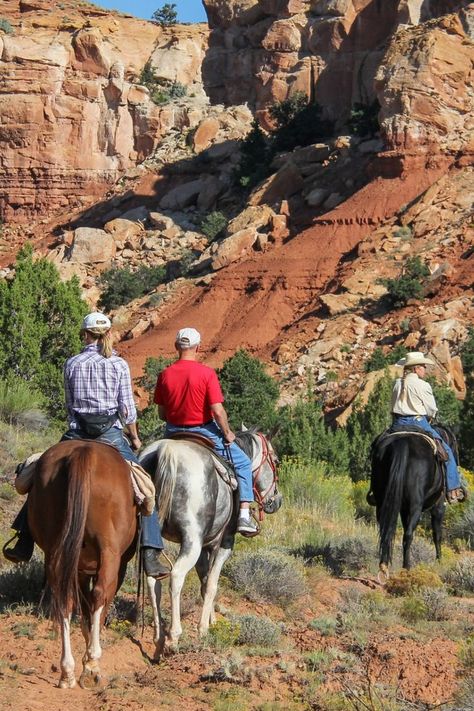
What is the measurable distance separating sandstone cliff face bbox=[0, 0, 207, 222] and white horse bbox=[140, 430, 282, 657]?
60.7 metres

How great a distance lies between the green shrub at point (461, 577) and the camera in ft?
44.1

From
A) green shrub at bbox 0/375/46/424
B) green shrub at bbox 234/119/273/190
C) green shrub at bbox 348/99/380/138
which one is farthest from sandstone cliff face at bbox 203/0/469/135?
green shrub at bbox 0/375/46/424

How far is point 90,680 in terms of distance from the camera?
8.82 m

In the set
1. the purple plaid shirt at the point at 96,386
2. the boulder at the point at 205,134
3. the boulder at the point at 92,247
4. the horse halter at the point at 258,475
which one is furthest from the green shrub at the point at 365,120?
the purple plaid shirt at the point at 96,386

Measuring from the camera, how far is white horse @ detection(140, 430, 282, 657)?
33.6 ft

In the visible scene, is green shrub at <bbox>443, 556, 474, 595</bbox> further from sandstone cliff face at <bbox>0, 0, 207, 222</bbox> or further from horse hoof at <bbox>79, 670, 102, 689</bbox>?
sandstone cliff face at <bbox>0, 0, 207, 222</bbox>

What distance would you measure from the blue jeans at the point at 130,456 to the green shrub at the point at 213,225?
46.4 metres

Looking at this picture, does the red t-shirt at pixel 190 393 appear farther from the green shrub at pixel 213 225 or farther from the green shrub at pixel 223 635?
the green shrub at pixel 213 225

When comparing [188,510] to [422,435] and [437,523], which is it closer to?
[422,435]

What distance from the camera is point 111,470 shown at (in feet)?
29.6

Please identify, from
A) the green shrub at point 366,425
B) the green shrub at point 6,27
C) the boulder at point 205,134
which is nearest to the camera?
the green shrub at point 366,425

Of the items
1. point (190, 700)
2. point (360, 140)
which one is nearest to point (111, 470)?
point (190, 700)

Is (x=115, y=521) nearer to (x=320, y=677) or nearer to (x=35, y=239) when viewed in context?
(x=320, y=677)

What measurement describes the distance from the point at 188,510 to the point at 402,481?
3962 mm
